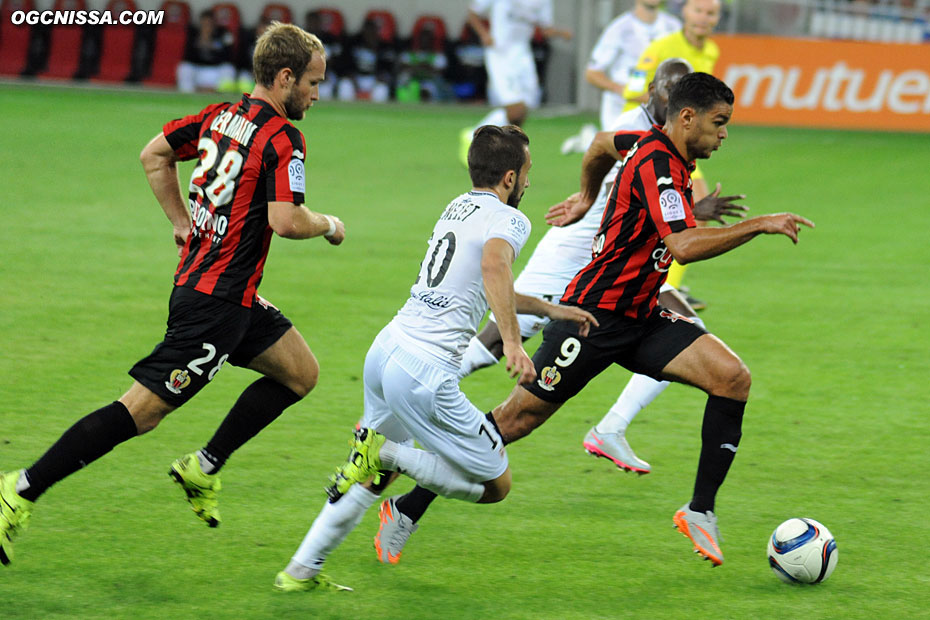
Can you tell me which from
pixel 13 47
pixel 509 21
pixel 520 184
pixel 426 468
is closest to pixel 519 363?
pixel 426 468

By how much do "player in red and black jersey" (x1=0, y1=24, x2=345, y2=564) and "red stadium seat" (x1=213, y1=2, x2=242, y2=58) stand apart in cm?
2120

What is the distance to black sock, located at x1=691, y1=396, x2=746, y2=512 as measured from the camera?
479 cm

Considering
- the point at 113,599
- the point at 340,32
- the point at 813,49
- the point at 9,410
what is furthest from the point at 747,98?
the point at 113,599

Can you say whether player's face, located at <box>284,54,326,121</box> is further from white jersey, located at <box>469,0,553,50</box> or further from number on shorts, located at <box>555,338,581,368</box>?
white jersey, located at <box>469,0,553,50</box>

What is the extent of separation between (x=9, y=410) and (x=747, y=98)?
685 inches

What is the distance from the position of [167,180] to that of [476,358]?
2.10 metres

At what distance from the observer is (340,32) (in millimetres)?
25172

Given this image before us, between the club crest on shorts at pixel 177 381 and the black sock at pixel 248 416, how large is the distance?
1.26 feet

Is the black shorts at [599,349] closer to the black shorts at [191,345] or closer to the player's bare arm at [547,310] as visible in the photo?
the player's bare arm at [547,310]

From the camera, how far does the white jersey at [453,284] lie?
427 centimetres

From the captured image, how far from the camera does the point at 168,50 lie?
24969 millimetres

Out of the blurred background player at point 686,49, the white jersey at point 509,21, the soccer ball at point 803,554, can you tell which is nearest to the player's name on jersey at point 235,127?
the soccer ball at point 803,554

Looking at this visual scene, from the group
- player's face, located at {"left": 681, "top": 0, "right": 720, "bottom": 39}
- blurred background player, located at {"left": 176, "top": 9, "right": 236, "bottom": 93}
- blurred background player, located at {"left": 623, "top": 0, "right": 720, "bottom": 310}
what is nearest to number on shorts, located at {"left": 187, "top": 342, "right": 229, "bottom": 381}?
blurred background player, located at {"left": 623, "top": 0, "right": 720, "bottom": 310}

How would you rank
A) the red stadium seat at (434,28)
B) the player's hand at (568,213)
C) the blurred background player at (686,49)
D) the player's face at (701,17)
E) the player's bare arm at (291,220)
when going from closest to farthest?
the player's bare arm at (291,220) < the player's hand at (568,213) < the blurred background player at (686,49) < the player's face at (701,17) < the red stadium seat at (434,28)
